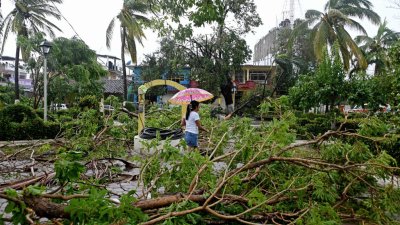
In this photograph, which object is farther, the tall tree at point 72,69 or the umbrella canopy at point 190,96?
the tall tree at point 72,69

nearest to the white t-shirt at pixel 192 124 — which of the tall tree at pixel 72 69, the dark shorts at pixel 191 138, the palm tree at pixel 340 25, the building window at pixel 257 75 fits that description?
the dark shorts at pixel 191 138

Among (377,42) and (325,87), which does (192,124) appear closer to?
(325,87)

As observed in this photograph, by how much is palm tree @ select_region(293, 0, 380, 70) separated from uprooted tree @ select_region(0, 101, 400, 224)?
660 inches

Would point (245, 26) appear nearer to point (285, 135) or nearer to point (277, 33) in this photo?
point (277, 33)

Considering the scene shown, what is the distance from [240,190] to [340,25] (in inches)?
912

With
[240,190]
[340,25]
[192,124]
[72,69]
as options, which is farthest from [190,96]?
[340,25]

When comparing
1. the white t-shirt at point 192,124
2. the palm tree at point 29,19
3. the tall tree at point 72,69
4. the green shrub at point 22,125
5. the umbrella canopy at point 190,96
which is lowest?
the green shrub at point 22,125

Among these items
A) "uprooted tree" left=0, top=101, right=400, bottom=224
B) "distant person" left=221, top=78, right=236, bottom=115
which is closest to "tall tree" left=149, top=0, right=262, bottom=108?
"distant person" left=221, top=78, right=236, bottom=115

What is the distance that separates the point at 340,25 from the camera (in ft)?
79.8

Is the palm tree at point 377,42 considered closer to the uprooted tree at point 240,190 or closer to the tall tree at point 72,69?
the tall tree at point 72,69

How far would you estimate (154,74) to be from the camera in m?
28.3

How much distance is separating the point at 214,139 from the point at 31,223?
499 centimetres

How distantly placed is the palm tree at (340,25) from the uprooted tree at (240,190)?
55.0 feet

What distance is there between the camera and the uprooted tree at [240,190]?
7.96 ft
